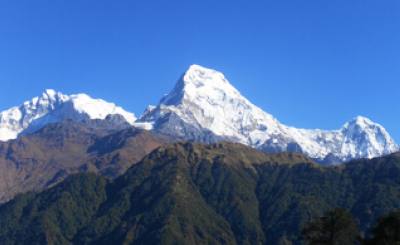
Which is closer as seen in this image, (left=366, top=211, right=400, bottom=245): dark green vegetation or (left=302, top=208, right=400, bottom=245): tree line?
(left=366, top=211, right=400, bottom=245): dark green vegetation

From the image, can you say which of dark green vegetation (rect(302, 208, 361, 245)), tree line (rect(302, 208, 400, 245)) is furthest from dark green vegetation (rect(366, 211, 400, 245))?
dark green vegetation (rect(302, 208, 361, 245))

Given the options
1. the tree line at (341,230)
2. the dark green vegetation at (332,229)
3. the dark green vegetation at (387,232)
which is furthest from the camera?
the dark green vegetation at (332,229)

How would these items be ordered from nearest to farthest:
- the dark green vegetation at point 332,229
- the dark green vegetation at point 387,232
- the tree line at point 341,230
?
the dark green vegetation at point 387,232 < the tree line at point 341,230 < the dark green vegetation at point 332,229

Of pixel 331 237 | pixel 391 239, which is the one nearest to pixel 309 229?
pixel 331 237

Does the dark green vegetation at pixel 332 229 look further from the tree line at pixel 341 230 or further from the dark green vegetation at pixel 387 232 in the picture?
the dark green vegetation at pixel 387 232

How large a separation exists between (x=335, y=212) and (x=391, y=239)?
1028cm

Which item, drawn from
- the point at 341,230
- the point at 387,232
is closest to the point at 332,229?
the point at 341,230

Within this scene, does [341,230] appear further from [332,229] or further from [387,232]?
[387,232]

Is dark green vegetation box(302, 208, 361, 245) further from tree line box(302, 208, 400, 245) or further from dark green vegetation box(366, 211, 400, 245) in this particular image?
dark green vegetation box(366, 211, 400, 245)

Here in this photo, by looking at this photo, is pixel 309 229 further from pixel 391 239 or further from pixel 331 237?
pixel 391 239

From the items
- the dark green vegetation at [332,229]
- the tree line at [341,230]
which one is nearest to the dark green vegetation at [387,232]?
the tree line at [341,230]

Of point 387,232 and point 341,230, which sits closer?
point 387,232

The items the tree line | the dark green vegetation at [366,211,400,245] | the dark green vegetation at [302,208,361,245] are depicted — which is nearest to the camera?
the dark green vegetation at [366,211,400,245]

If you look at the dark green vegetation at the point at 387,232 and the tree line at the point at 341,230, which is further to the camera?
the tree line at the point at 341,230
